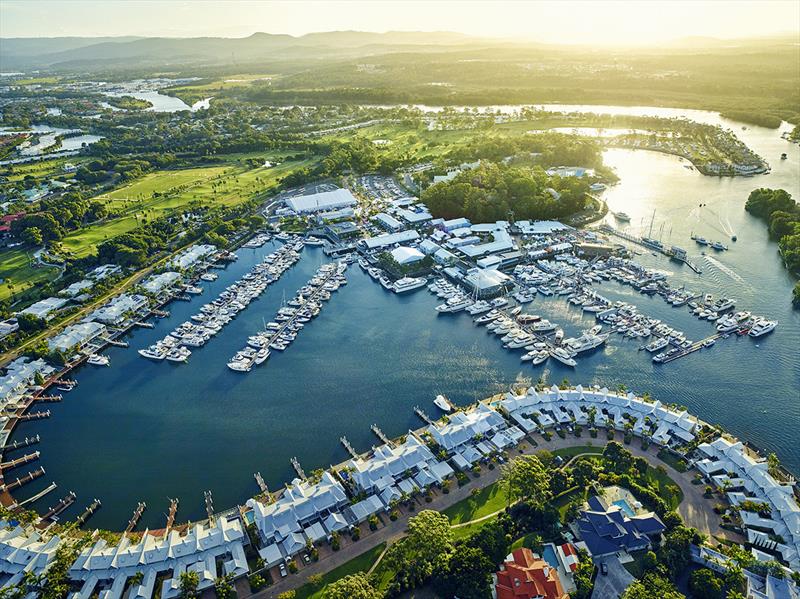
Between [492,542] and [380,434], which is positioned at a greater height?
[492,542]

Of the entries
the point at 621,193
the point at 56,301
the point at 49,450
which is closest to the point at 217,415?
the point at 49,450

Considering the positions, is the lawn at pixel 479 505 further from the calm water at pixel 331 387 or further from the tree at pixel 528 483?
the calm water at pixel 331 387

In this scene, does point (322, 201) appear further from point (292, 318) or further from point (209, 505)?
point (209, 505)

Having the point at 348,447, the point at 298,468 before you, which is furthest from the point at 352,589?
the point at 348,447

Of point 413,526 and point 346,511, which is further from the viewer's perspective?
point 346,511

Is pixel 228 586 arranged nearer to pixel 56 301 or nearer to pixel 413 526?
pixel 413 526
